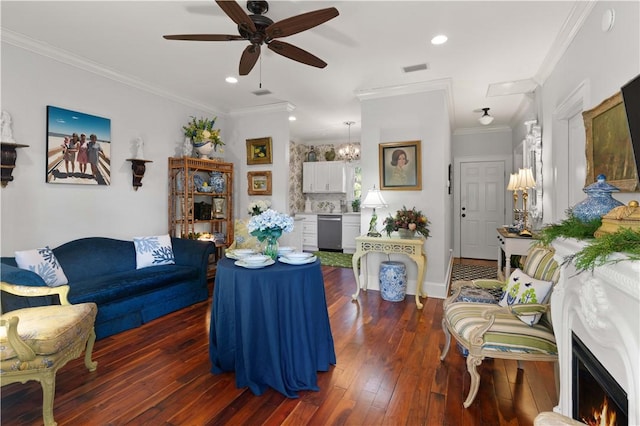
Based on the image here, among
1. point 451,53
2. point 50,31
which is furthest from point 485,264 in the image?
point 50,31

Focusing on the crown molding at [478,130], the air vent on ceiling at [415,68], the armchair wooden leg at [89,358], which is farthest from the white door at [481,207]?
the armchair wooden leg at [89,358]

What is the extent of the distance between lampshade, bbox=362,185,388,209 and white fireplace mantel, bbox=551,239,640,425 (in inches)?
92.5

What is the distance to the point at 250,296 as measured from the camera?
76.5 inches

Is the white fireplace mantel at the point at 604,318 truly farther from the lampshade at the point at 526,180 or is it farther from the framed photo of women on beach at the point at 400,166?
the framed photo of women on beach at the point at 400,166

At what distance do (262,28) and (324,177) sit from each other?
211 inches

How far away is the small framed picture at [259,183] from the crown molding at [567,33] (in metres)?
3.78

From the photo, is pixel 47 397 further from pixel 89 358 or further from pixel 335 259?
pixel 335 259

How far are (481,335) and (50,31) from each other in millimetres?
4202

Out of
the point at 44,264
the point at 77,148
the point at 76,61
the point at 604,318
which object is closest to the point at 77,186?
the point at 77,148

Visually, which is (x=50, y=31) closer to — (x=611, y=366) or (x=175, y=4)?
(x=175, y=4)

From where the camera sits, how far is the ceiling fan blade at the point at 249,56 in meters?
2.33

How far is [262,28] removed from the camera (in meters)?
2.21

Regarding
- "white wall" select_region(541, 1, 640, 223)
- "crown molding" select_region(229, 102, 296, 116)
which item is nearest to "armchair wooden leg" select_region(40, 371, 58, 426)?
"white wall" select_region(541, 1, 640, 223)

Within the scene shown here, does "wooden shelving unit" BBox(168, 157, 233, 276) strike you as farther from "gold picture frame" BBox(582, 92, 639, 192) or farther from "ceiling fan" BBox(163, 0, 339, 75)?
"gold picture frame" BBox(582, 92, 639, 192)
